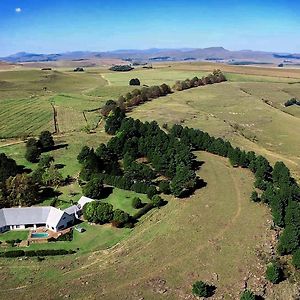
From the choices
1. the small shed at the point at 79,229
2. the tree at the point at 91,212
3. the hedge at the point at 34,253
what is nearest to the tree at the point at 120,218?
the tree at the point at 91,212

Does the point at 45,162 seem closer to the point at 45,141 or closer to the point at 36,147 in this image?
the point at 36,147

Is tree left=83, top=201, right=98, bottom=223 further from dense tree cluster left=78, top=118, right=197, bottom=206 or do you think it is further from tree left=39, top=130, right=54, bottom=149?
tree left=39, top=130, right=54, bottom=149

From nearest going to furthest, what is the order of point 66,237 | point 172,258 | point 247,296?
point 247,296 → point 172,258 → point 66,237

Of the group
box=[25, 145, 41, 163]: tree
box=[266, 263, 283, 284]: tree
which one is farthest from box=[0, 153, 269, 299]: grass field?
box=[25, 145, 41, 163]: tree

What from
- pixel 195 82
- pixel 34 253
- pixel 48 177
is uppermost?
pixel 195 82

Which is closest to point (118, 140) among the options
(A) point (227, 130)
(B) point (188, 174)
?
(B) point (188, 174)

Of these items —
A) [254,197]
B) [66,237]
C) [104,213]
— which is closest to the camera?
[66,237]

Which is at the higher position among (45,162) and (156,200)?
(45,162)

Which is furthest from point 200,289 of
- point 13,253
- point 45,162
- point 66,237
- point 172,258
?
point 45,162
